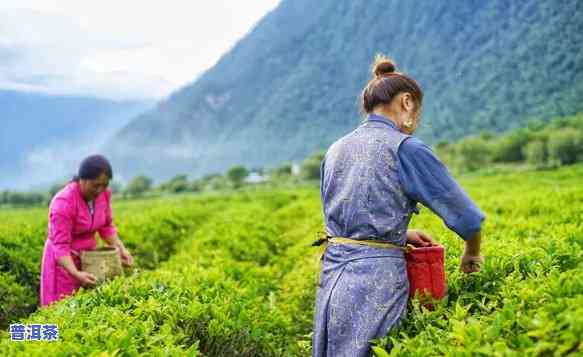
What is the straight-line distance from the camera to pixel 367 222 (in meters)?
2.85

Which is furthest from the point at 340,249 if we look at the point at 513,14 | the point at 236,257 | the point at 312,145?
the point at 312,145

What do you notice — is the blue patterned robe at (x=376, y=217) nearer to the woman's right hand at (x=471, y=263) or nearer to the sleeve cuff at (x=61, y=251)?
the woman's right hand at (x=471, y=263)

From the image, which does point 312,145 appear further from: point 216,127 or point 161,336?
point 161,336

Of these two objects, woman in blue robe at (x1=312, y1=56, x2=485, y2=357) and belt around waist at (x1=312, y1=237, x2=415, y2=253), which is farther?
belt around waist at (x1=312, y1=237, x2=415, y2=253)

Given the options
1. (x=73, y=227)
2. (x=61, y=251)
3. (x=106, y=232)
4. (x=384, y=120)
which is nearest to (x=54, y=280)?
(x=61, y=251)

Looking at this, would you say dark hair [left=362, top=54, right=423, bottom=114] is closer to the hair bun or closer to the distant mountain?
the hair bun

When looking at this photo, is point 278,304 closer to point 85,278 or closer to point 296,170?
point 85,278

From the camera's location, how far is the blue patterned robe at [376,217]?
2.71m

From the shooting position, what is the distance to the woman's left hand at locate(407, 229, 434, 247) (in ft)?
10.5

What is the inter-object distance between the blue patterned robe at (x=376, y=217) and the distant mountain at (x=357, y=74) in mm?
27596

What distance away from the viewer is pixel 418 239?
3.20 m

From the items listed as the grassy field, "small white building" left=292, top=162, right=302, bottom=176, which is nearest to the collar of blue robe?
the grassy field

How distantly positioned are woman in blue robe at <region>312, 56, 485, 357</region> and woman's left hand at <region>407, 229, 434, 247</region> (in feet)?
0.51

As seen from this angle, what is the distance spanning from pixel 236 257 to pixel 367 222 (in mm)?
5056
